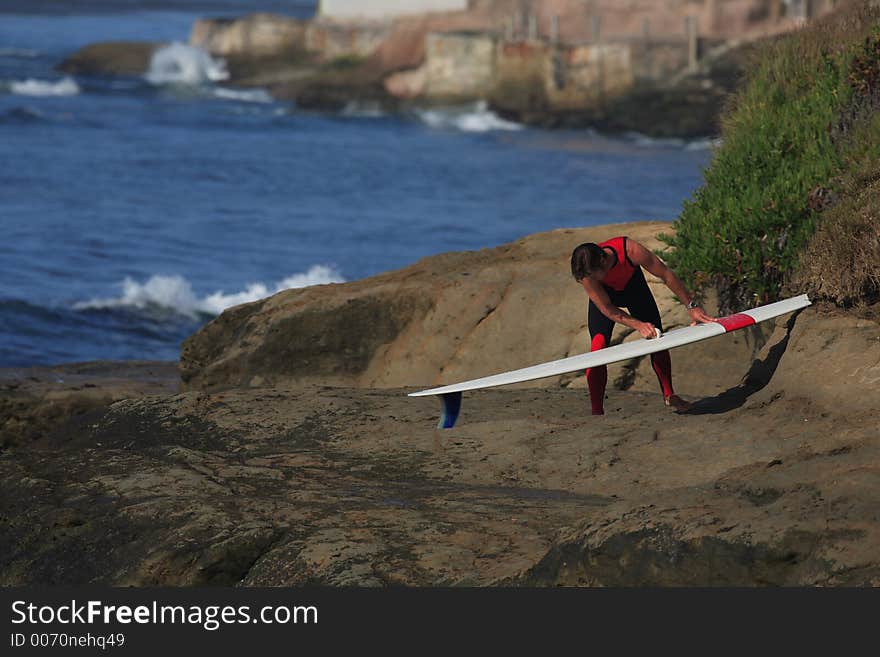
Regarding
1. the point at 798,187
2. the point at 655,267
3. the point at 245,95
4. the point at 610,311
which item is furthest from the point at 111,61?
the point at 610,311

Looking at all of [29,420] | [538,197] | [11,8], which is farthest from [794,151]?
[11,8]

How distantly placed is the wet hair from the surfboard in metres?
0.52

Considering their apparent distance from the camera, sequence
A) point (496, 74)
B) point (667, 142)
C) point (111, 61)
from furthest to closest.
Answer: point (111, 61) → point (496, 74) → point (667, 142)

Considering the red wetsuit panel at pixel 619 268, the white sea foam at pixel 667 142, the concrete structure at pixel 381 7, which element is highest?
the red wetsuit panel at pixel 619 268

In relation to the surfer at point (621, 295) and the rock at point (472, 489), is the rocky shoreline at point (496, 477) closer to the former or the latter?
the rock at point (472, 489)

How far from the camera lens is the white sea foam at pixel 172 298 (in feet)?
80.5

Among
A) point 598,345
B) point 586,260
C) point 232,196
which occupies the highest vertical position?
point 586,260

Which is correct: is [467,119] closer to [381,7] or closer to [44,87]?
[381,7]

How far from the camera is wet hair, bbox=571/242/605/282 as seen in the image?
31.6 feet

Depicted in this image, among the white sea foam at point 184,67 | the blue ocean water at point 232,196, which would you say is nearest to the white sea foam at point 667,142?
the blue ocean water at point 232,196

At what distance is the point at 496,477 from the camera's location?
362 inches

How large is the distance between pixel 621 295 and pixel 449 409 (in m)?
1.34

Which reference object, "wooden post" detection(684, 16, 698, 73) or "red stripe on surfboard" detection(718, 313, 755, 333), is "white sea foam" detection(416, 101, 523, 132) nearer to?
"wooden post" detection(684, 16, 698, 73)

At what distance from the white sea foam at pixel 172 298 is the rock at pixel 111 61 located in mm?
53132
